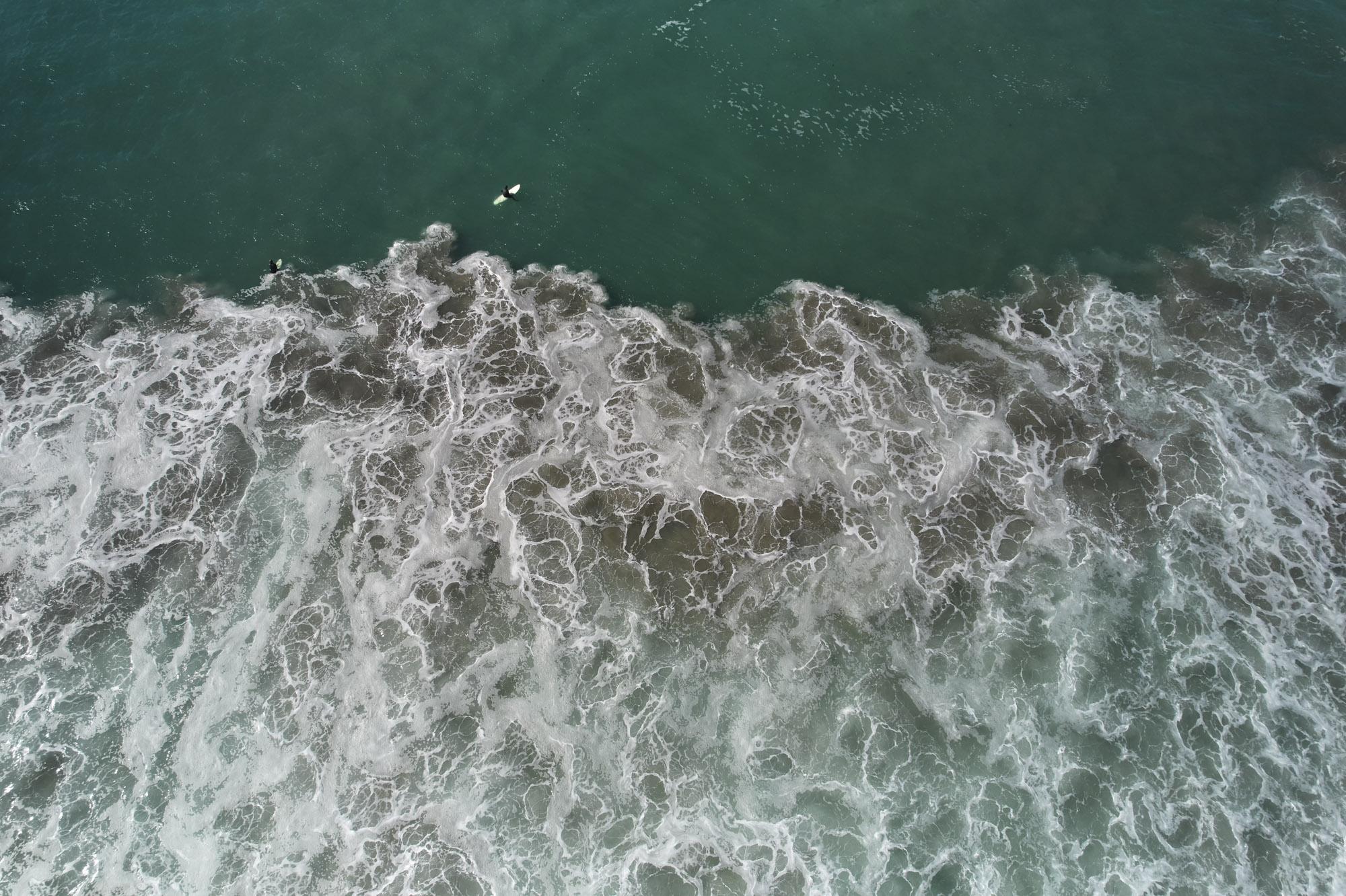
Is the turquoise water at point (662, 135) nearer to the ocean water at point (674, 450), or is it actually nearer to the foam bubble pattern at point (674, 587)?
the ocean water at point (674, 450)

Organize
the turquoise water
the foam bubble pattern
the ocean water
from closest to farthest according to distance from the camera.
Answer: the foam bubble pattern
the ocean water
the turquoise water

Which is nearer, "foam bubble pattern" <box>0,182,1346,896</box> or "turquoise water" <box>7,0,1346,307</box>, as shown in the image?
"foam bubble pattern" <box>0,182,1346,896</box>

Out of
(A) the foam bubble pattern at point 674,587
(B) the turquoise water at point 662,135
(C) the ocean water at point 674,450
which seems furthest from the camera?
(B) the turquoise water at point 662,135

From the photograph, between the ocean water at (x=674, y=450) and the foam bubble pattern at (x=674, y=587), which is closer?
the foam bubble pattern at (x=674, y=587)

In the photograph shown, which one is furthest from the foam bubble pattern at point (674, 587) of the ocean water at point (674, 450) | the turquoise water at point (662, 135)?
the turquoise water at point (662, 135)

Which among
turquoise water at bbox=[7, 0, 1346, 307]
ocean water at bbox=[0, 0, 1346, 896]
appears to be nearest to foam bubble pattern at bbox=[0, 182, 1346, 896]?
ocean water at bbox=[0, 0, 1346, 896]

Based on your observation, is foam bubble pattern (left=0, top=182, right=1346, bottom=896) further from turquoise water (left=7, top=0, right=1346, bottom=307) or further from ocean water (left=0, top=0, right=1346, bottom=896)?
turquoise water (left=7, top=0, right=1346, bottom=307)

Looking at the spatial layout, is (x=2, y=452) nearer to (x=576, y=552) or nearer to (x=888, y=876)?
(x=576, y=552)

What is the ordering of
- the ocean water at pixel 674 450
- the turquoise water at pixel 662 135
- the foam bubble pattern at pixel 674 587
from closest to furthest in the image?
the foam bubble pattern at pixel 674 587, the ocean water at pixel 674 450, the turquoise water at pixel 662 135
